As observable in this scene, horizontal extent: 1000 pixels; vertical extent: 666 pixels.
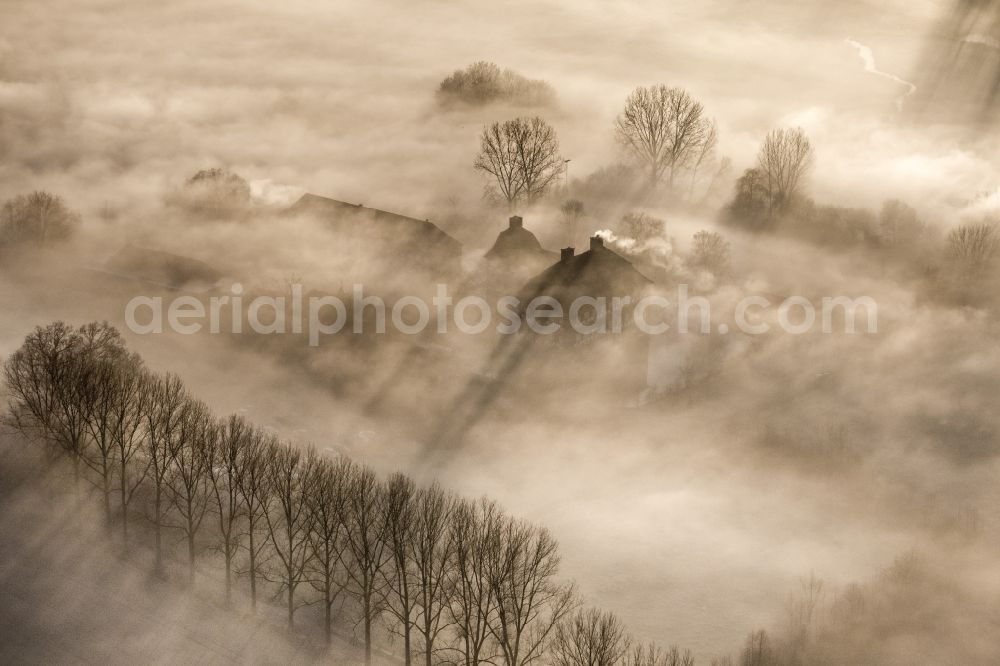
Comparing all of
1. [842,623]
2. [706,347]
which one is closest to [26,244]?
[706,347]

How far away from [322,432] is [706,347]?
33100 mm

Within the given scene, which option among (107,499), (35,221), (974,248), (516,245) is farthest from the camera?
(35,221)

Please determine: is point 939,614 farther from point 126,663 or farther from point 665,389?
point 126,663

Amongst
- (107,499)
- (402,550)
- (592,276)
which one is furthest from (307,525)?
(592,276)

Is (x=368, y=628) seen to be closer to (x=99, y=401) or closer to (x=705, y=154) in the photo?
(x=99, y=401)

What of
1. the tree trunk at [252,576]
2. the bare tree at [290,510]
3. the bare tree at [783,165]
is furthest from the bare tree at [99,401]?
the bare tree at [783,165]

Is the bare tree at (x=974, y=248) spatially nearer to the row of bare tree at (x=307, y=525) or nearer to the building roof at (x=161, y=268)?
the row of bare tree at (x=307, y=525)

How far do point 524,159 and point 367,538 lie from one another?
5974cm

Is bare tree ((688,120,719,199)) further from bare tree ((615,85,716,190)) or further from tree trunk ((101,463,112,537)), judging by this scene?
tree trunk ((101,463,112,537))

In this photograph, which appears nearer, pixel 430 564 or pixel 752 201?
pixel 430 564

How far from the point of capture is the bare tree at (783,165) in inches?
4968

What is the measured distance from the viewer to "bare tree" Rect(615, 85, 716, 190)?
414 feet

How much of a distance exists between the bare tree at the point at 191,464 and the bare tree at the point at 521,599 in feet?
58.2

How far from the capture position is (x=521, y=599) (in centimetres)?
6275
